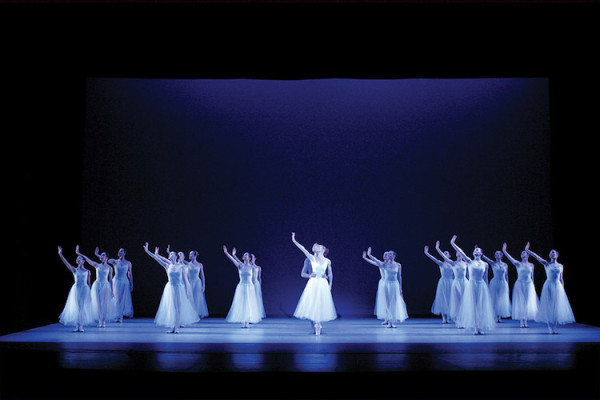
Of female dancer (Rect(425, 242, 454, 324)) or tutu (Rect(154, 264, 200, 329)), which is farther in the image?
female dancer (Rect(425, 242, 454, 324))

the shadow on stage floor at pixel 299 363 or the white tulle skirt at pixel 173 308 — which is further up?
the white tulle skirt at pixel 173 308

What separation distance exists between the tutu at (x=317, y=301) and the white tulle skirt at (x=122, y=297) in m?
3.92

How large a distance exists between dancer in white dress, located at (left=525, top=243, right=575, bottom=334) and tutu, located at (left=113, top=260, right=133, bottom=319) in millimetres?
6952

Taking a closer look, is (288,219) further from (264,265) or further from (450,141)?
(450,141)

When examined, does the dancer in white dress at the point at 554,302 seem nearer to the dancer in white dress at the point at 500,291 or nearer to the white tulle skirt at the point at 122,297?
the dancer in white dress at the point at 500,291

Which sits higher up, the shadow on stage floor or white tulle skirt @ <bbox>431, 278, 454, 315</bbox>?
white tulle skirt @ <bbox>431, 278, 454, 315</bbox>

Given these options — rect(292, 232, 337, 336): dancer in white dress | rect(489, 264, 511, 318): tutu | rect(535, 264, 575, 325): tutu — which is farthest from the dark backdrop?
rect(292, 232, 337, 336): dancer in white dress

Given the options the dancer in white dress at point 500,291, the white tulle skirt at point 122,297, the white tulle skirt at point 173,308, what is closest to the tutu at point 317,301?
the white tulle skirt at point 173,308

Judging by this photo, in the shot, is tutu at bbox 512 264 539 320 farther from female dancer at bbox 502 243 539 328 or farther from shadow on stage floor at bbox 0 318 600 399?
shadow on stage floor at bbox 0 318 600 399

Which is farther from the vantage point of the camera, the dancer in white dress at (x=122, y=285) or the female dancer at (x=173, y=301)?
the dancer in white dress at (x=122, y=285)

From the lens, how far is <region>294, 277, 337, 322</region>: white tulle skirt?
755 centimetres

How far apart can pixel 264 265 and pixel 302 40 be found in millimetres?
5370

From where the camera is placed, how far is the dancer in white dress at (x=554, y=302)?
8.27m

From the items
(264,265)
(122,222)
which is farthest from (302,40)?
(122,222)
